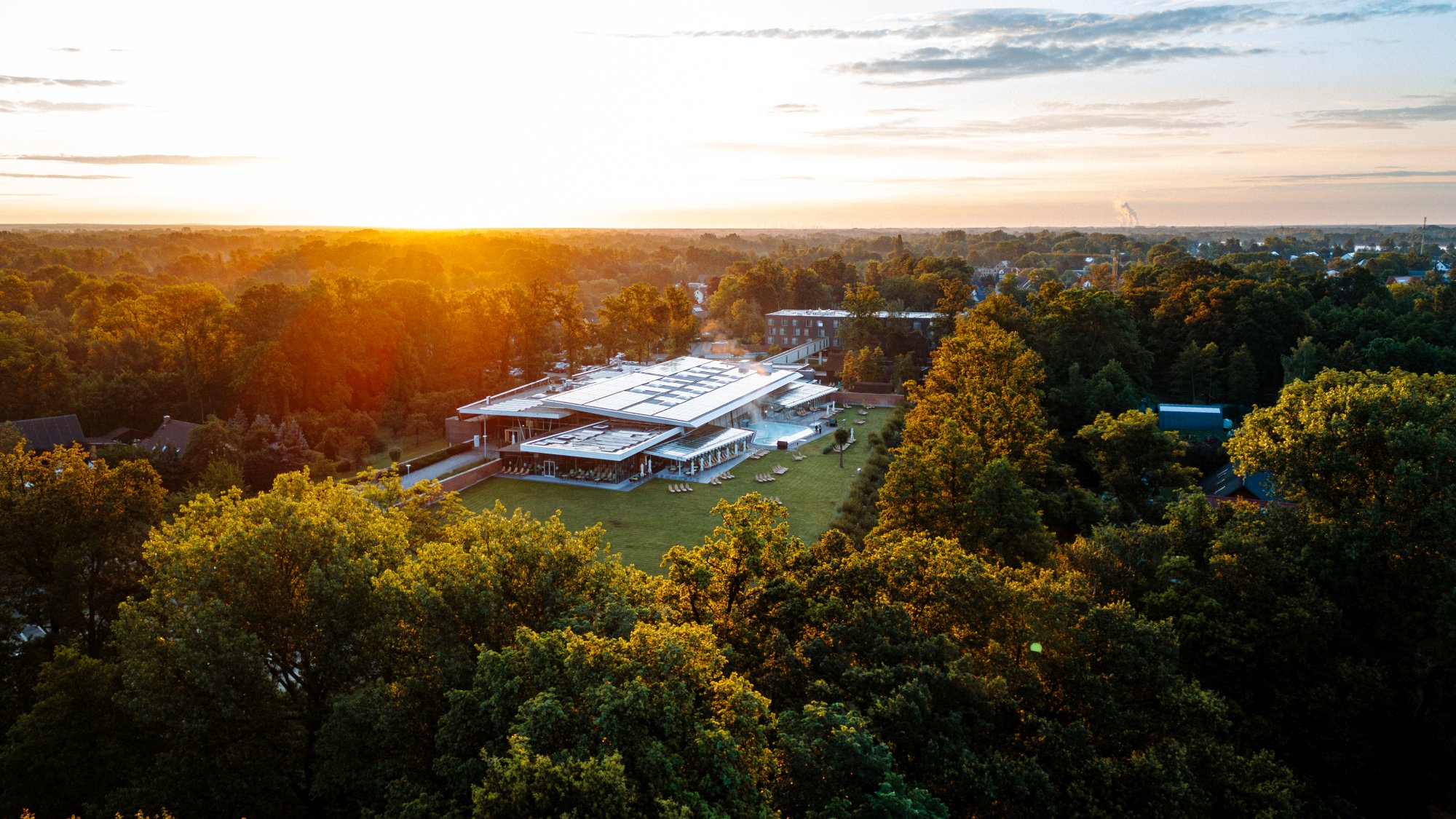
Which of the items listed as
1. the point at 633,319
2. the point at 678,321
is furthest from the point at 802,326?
the point at 633,319

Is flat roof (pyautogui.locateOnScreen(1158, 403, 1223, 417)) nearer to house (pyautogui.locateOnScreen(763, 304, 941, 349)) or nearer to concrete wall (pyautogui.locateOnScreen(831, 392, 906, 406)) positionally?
concrete wall (pyautogui.locateOnScreen(831, 392, 906, 406))

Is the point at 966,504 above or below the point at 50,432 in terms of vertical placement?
above

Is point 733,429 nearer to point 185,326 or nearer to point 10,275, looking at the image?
point 185,326

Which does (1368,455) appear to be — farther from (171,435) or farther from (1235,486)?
(171,435)

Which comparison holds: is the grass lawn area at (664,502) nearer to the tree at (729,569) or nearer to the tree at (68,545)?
the tree at (729,569)

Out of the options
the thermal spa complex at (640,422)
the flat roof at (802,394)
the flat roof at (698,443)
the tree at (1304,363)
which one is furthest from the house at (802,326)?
the tree at (1304,363)

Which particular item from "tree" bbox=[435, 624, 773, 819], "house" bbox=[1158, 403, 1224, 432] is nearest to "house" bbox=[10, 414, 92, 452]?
"tree" bbox=[435, 624, 773, 819]
